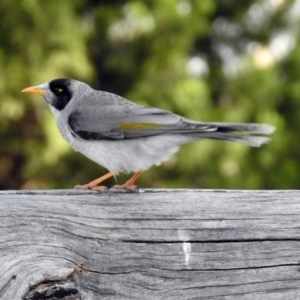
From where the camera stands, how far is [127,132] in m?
4.51

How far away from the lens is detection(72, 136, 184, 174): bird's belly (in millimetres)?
4406

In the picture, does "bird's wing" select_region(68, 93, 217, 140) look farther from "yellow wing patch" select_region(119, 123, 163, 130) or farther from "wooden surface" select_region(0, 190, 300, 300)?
"wooden surface" select_region(0, 190, 300, 300)

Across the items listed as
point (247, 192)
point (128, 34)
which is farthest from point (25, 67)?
point (247, 192)

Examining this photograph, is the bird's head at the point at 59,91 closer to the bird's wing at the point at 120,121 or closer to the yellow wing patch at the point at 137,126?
the bird's wing at the point at 120,121

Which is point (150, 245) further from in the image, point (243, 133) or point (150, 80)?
point (150, 80)

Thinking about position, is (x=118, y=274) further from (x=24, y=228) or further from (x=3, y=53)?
(x=3, y=53)

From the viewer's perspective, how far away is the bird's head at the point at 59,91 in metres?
5.12

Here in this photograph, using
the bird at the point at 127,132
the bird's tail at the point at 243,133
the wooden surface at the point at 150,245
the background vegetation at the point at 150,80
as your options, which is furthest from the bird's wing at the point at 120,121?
the background vegetation at the point at 150,80

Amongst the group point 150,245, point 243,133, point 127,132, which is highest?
point 127,132

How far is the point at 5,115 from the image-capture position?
289 inches

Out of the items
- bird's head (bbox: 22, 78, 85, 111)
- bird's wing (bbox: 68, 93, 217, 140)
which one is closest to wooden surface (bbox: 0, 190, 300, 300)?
bird's wing (bbox: 68, 93, 217, 140)

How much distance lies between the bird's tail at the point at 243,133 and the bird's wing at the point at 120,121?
0.14 m

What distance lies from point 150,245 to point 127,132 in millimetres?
1950

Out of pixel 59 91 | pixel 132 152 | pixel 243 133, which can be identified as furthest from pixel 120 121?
pixel 243 133
